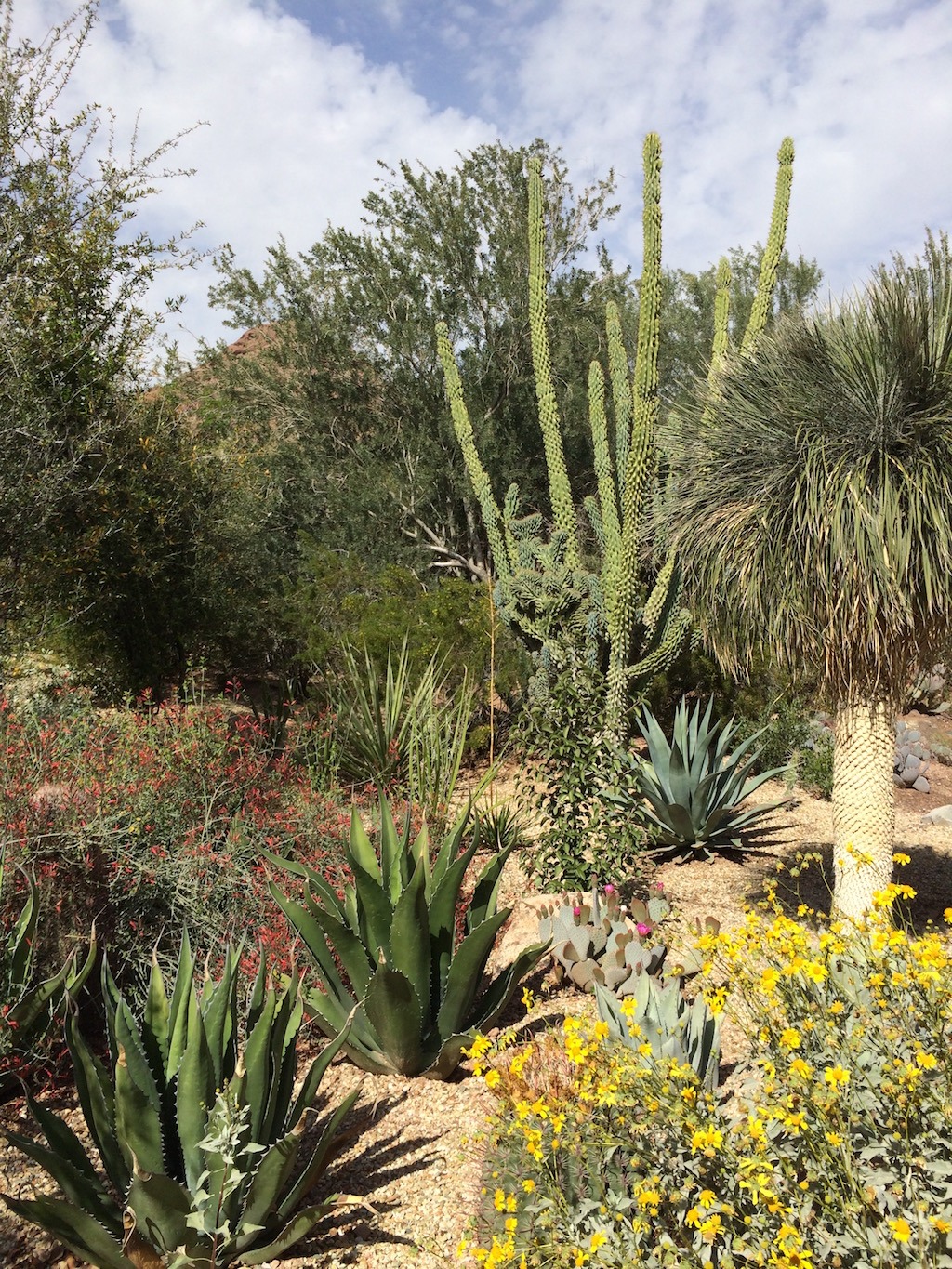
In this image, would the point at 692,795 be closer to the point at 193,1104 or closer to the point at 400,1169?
the point at 400,1169

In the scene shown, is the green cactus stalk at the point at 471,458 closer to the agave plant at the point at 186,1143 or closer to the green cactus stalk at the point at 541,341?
the green cactus stalk at the point at 541,341

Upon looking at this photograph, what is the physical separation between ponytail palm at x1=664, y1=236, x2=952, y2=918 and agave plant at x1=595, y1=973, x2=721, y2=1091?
4.01 ft

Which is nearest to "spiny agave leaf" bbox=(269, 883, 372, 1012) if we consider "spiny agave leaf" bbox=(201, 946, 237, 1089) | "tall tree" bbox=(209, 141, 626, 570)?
"spiny agave leaf" bbox=(201, 946, 237, 1089)

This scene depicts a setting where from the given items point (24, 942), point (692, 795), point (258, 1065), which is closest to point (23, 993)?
point (24, 942)

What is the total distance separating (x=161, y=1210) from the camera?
238 cm

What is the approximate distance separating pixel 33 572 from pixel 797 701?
7.47 metres

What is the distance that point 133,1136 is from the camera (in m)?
2.52

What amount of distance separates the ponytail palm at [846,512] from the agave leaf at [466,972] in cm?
160

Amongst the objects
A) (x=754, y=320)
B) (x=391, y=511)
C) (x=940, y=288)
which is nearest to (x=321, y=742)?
(x=754, y=320)


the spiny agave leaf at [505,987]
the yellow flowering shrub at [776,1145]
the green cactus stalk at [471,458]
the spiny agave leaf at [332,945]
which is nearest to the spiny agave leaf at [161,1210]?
the yellow flowering shrub at [776,1145]

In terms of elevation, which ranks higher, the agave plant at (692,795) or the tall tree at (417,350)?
the tall tree at (417,350)

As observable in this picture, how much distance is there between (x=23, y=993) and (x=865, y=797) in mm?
3781

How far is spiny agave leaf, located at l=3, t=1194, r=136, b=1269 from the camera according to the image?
7.62 feet

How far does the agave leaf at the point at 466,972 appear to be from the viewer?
11.5 feet
